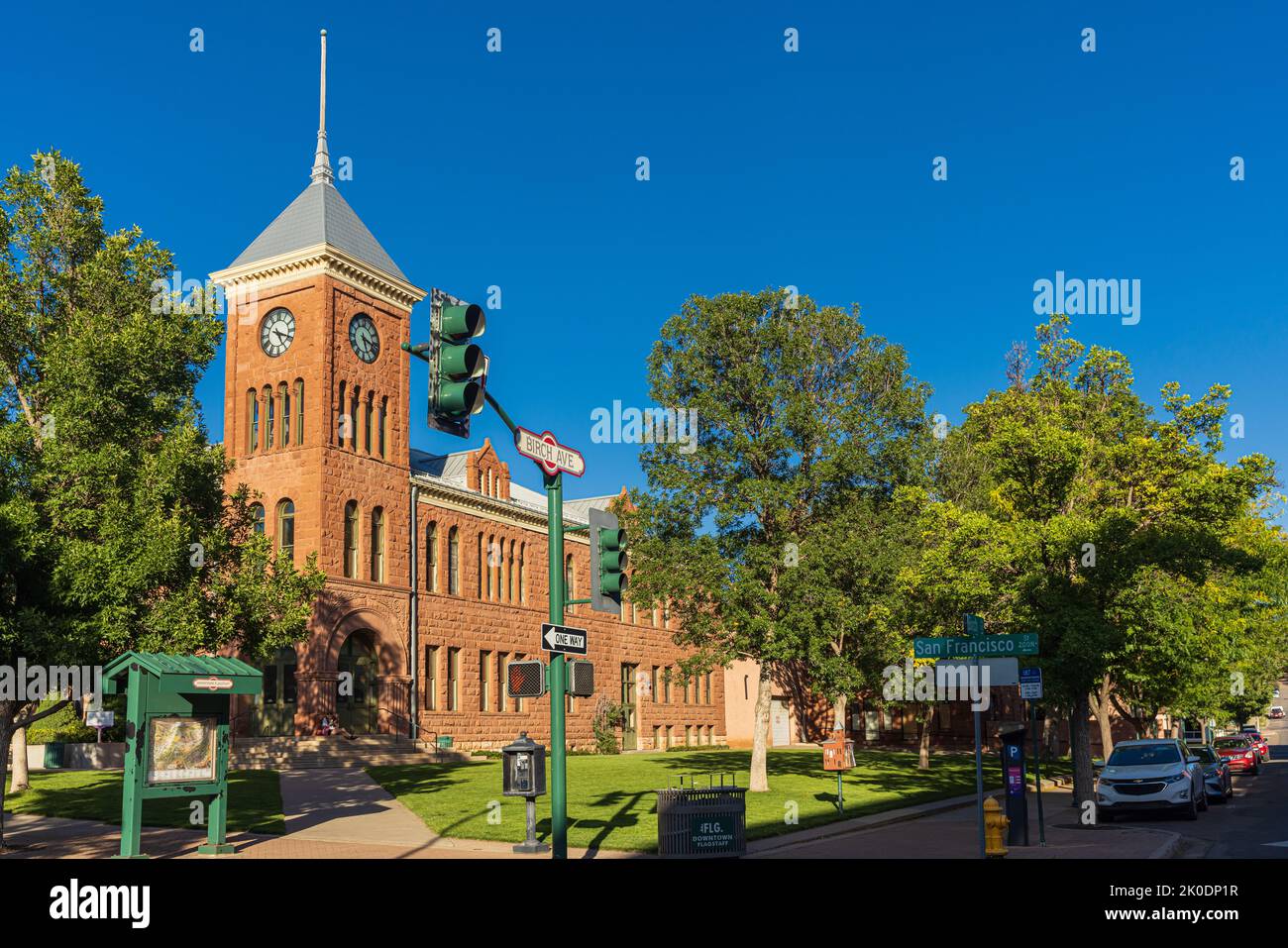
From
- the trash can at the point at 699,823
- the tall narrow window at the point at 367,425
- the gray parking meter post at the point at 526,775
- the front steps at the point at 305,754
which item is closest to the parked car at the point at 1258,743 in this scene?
the front steps at the point at 305,754

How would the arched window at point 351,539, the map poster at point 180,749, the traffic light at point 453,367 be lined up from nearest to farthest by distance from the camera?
1. the traffic light at point 453,367
2. the map poster at point 180,749
3. the arched window at point 351,539

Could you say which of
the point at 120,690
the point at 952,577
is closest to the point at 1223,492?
the point at 952,577

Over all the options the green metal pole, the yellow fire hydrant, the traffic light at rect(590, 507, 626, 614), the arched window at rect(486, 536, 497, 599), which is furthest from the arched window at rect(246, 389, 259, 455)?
the yellow fire hydrant

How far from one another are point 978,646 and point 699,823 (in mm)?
4669

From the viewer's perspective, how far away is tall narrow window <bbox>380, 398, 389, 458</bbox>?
47.7m

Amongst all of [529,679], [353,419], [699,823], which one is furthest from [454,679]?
[529,679]

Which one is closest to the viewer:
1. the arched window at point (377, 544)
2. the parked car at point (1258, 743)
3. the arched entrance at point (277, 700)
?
the arched entrance at point (277, 700)

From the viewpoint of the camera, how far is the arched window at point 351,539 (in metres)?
44.6

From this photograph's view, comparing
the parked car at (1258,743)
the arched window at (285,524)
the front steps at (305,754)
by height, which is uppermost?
the arched window at (285,524)

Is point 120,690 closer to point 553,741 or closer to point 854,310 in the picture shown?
point 553,741

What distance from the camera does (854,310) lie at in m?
33.2

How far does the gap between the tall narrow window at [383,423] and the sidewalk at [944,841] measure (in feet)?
94.4

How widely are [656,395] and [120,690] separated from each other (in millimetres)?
16388

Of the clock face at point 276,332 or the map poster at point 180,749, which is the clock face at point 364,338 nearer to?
the clock face at point 276,332
